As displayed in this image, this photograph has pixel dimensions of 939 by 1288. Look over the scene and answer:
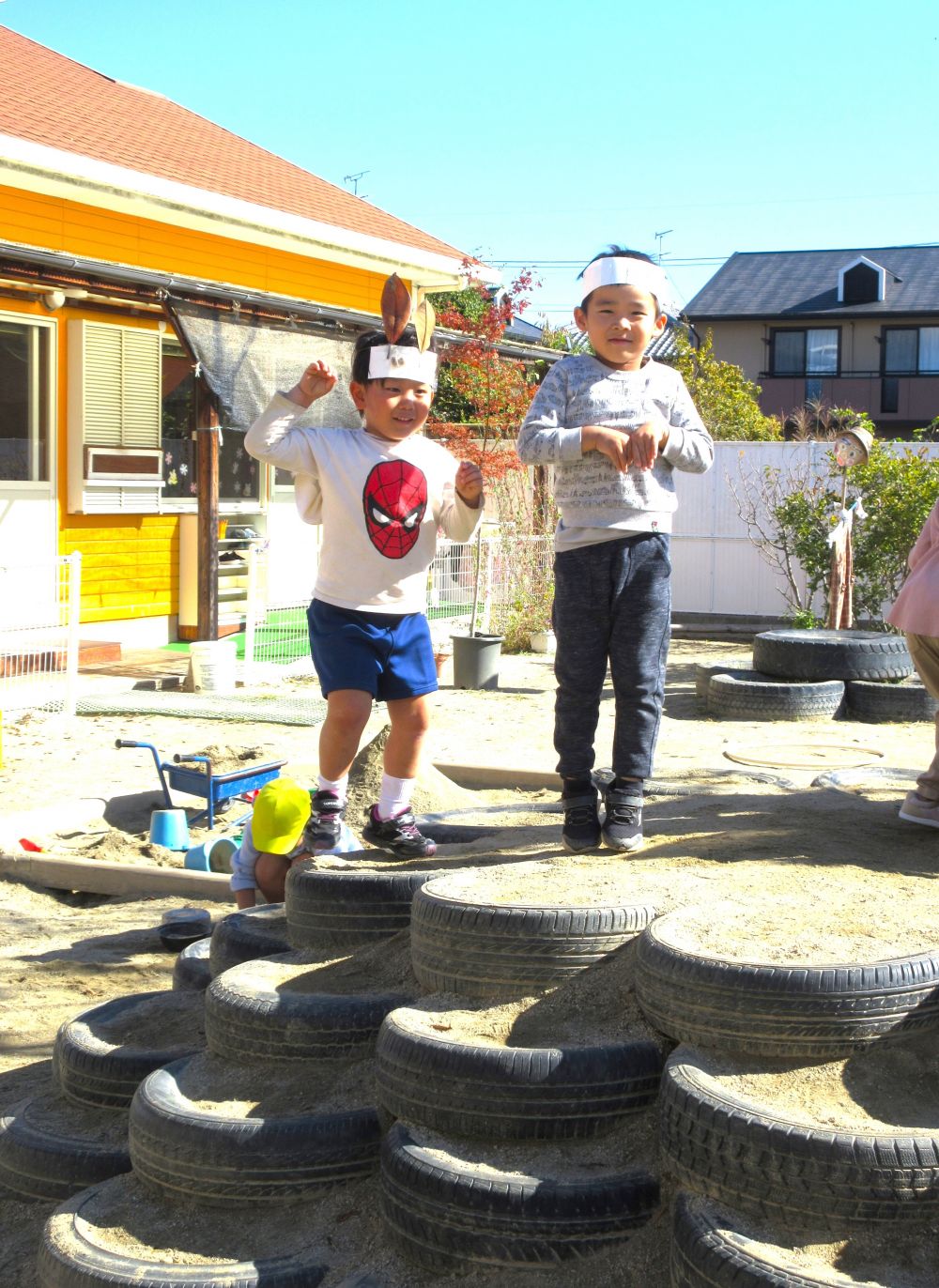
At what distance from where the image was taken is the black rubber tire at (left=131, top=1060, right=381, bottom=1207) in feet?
9.89

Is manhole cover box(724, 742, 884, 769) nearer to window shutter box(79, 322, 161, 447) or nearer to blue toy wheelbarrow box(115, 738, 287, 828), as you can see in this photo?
blue toy wheelbarrow box(115, 738, 287, 828)

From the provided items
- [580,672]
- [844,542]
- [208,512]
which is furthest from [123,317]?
[580,672]

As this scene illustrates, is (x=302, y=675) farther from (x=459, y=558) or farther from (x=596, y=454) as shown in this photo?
(x=596, y=454)

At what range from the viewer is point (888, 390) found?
39.5 m

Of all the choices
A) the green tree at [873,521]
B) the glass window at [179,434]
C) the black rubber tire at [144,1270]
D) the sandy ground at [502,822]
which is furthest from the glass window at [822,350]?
the black rubber tire at [144,1270]

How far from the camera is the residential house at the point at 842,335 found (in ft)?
129

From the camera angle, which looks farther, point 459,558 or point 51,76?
point 51,76

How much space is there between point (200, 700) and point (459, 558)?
473cm

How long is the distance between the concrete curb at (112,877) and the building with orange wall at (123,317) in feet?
18.7

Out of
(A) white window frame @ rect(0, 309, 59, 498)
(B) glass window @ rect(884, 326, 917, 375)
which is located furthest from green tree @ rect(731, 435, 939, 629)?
(B) glass window @ rect(884, 326, 917, 375)

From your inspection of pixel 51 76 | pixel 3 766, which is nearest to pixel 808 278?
pixel 51 76

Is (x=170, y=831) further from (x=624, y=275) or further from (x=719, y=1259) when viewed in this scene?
(x=719, y=1259)

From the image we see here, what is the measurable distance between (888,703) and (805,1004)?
7.95 m

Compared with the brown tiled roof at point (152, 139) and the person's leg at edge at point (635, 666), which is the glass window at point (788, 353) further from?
the person's leg at edge at point (635, 666)
